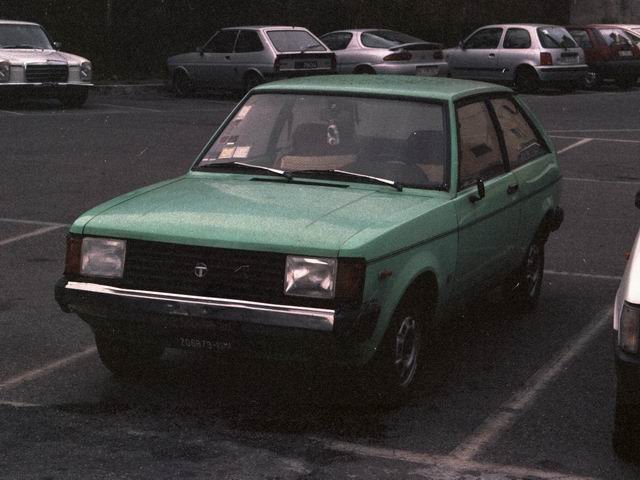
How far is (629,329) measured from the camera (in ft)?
17.3

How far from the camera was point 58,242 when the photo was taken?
10.5m

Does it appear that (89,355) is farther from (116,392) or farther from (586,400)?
(586,400)

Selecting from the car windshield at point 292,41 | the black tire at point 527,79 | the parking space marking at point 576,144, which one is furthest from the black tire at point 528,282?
the black tire at point 527,79

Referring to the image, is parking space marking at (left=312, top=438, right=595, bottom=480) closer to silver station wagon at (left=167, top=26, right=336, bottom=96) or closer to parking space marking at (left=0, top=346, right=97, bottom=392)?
parking space marking at (left=0, top=346, right=97, bottom=392)

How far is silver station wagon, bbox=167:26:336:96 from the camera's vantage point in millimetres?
26297

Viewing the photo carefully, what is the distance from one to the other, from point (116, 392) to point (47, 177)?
26.9ft

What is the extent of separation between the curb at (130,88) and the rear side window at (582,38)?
34.0 feet

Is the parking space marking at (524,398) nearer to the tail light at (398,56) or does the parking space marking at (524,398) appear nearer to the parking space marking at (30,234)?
the parking space marking at (30,234)

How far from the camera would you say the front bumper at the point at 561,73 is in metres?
29.6

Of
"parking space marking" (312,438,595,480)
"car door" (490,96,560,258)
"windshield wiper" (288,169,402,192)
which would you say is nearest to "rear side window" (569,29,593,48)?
"car door" (490,96,560,258)

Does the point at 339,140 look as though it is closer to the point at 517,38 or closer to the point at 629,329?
the point at 629,329

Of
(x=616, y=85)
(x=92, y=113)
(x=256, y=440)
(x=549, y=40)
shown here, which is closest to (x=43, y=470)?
(x=256, y=440)

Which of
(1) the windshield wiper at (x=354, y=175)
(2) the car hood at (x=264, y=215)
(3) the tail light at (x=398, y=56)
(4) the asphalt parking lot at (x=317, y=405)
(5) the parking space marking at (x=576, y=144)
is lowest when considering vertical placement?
(5) the parking space marking at (x=576, y=144)

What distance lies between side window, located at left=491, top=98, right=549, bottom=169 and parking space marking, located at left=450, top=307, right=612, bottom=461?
110cm
